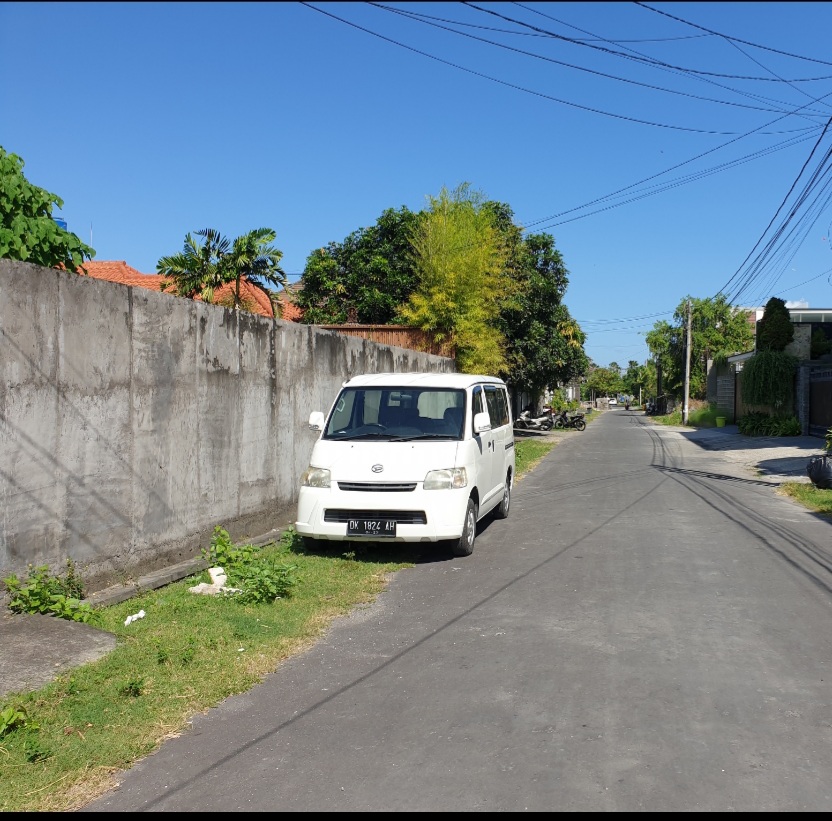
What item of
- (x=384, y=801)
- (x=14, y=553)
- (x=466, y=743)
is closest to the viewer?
(x=384, y=801)

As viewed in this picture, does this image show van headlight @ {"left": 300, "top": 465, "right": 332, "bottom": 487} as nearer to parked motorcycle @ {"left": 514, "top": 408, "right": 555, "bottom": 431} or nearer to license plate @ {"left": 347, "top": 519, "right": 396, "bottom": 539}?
license plate @ {"left": 347, "top": 519, "right": 396, "bottom": 539}

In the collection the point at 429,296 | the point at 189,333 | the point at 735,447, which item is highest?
the point at 429,296

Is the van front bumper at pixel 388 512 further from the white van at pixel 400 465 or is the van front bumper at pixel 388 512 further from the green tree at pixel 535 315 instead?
the green tree at pixel 535 315

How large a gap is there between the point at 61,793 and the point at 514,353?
27.3 meters

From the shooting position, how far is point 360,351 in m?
13.6

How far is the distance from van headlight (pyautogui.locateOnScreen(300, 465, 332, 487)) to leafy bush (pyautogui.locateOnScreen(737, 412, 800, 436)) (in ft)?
82.1

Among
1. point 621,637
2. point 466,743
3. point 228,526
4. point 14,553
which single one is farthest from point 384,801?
point 228,526

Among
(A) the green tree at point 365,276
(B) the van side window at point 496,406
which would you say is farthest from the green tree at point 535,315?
(B) the van side window at point 496,406

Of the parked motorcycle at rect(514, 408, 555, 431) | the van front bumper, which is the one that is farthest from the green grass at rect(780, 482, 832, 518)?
the parked motorcycle at rect(514, 408, 555, 431)

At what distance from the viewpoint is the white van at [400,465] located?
8.40 meters

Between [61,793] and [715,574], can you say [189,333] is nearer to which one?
[61,793]

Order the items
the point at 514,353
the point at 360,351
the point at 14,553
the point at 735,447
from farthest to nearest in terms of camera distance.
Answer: the point at 514,353, the point at 735,447, the point at 360,351, the point at 14,553

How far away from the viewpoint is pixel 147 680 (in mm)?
5016

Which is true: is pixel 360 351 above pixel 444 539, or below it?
above
